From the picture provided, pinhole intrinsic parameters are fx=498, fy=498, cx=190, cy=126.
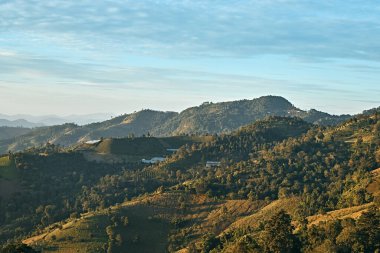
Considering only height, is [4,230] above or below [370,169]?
A: below

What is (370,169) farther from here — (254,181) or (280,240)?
(280,240)

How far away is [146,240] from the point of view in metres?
142

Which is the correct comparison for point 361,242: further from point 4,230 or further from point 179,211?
point 4,230

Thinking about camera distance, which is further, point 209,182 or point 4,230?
point 209,182

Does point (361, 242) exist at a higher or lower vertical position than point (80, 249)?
higher

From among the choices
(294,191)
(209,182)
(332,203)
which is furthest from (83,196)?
(332,203)

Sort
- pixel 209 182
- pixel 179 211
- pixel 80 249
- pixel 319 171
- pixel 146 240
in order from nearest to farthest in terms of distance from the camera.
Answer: pixel 80 249, pixel 146 240, pixel 179 211, pixel 209 182, pixel 319 171

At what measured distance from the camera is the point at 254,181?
181 metres

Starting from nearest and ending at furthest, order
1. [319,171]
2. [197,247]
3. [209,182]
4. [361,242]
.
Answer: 1. [361,242]
2. [197,247]
3. [209,182]
4. [319,171]

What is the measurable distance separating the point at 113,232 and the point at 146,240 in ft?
31.8

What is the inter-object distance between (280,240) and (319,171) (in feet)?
347

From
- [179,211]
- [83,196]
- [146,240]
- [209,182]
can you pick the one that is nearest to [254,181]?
[209,182]

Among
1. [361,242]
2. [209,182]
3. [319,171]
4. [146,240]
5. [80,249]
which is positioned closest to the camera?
[361,242]

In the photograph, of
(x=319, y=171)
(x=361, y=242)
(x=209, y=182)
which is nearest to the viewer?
(x=361, y=242)
